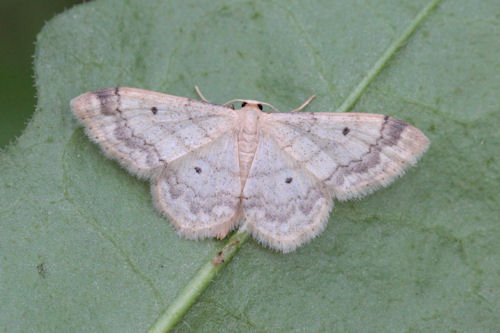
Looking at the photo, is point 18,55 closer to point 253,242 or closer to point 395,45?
point 253,242

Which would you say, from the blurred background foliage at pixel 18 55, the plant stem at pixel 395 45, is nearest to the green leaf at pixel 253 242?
the plant stem at pixel 395 45

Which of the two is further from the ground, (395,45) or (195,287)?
(395,45)

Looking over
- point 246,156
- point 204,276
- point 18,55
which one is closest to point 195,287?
point 204,276

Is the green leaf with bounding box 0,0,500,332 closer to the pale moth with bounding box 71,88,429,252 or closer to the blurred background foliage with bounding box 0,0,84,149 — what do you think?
the pale moth with bounding box 71,88,429,252

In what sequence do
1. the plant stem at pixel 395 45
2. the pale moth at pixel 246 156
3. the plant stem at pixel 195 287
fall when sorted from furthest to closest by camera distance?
the plant stem at pixel 395 45 < the pale moth at pixel 246 156 < the plant stem at pixel 195 287

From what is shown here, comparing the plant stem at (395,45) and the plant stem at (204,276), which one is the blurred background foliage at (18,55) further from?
the plant stem at (395,45)

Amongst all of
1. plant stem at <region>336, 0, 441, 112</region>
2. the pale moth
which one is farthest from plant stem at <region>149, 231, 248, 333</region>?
plant stem at <region>336, 0, 441, 112</region>
